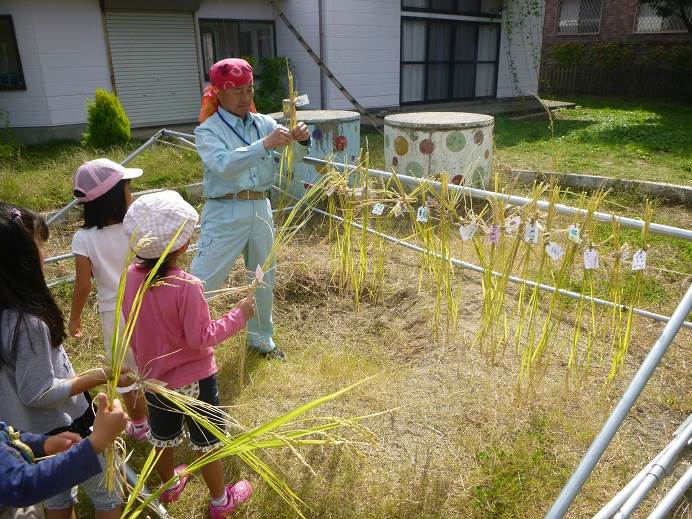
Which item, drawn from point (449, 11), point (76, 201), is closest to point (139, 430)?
point (76, 201)

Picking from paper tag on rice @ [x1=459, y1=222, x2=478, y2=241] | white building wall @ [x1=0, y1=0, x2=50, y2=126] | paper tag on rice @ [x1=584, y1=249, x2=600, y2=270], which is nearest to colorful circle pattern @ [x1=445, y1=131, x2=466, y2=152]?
paper tag on rice @ [x1=459, y1=222, x2=478, y2=241]

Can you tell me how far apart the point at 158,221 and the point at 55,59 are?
852 cm

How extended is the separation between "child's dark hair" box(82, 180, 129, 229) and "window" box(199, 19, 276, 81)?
28.5 feet

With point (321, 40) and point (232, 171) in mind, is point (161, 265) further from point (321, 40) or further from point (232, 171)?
point (321, 40)

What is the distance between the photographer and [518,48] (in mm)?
13695

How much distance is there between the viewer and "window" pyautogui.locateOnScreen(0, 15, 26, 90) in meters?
8.09

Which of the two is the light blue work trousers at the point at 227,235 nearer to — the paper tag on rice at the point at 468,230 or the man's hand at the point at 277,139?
the man's hand at the point at 277,139

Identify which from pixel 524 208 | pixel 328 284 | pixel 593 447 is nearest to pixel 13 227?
pixel 593 447

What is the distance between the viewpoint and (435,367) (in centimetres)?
276

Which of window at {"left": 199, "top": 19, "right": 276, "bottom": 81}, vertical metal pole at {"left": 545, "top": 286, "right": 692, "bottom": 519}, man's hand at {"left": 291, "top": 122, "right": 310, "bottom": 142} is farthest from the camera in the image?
window at {"left": 199, "top": 19, "right": 276, "bottom": 81}

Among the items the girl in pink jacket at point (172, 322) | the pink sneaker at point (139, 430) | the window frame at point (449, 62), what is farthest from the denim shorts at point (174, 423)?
the window frame at point (449, 62)

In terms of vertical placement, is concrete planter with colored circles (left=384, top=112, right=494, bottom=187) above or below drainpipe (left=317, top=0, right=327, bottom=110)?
below

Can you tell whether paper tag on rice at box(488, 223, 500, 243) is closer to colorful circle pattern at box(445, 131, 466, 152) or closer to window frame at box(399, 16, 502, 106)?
colorful circle pattern at box(445, 131, 466, 152)

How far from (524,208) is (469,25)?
12.2 m
